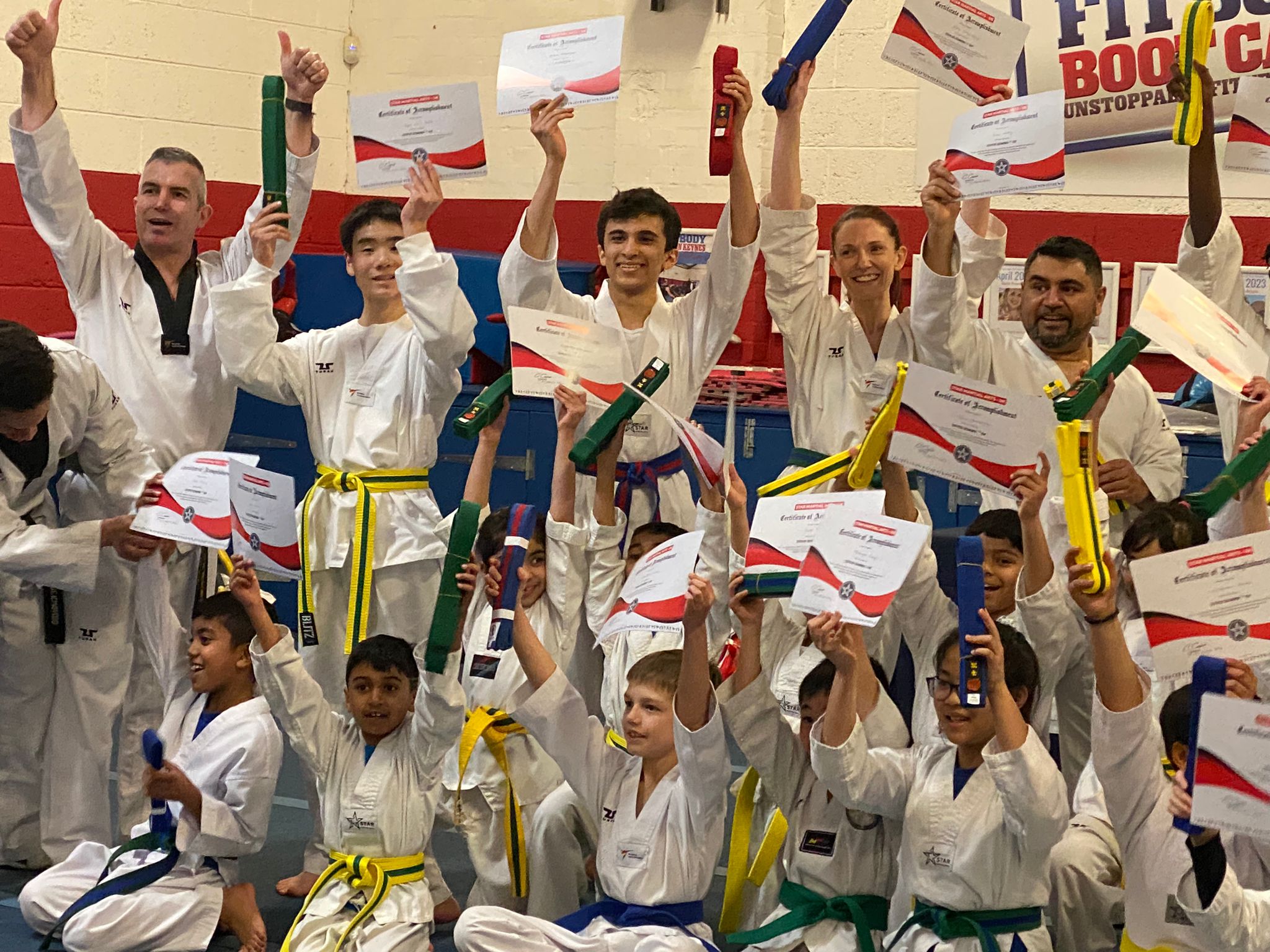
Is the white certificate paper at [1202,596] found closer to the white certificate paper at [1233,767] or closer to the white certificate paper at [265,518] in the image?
the white certificate paper at [1233,767]

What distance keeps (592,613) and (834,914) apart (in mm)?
1171

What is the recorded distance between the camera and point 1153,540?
376 cm

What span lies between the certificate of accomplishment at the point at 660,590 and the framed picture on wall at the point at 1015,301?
12.7ft

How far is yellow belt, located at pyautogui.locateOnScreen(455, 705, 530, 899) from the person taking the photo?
398 cm

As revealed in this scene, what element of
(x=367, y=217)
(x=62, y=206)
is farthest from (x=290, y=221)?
(x=62, y=206)

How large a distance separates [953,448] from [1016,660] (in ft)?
1.59

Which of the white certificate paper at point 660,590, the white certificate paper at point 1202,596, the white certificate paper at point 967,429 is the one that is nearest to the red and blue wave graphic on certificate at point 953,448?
the white certificate paper at point 967,429

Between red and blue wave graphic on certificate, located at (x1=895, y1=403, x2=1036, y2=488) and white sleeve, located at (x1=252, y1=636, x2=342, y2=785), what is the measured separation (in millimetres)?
1556

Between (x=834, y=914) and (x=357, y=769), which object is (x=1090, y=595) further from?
(x=357, y=769)

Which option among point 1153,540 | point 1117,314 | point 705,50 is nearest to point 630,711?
point 1153,540

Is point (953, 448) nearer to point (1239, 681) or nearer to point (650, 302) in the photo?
point (1239, 681)

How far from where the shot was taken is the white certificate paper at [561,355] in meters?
3.87

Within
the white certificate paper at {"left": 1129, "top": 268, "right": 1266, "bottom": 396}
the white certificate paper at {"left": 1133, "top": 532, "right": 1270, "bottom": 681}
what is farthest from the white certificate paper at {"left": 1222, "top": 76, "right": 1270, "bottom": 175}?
the white certificate paper at {"left": 1133, "top": 532, "right": 1270, "bottom": 681}

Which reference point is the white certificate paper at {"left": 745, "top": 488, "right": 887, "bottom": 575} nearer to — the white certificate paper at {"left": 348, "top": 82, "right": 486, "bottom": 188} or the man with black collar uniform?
the white certificate paper at {"left": 348, "top": 82, "right": 486, "bottom": 188}
